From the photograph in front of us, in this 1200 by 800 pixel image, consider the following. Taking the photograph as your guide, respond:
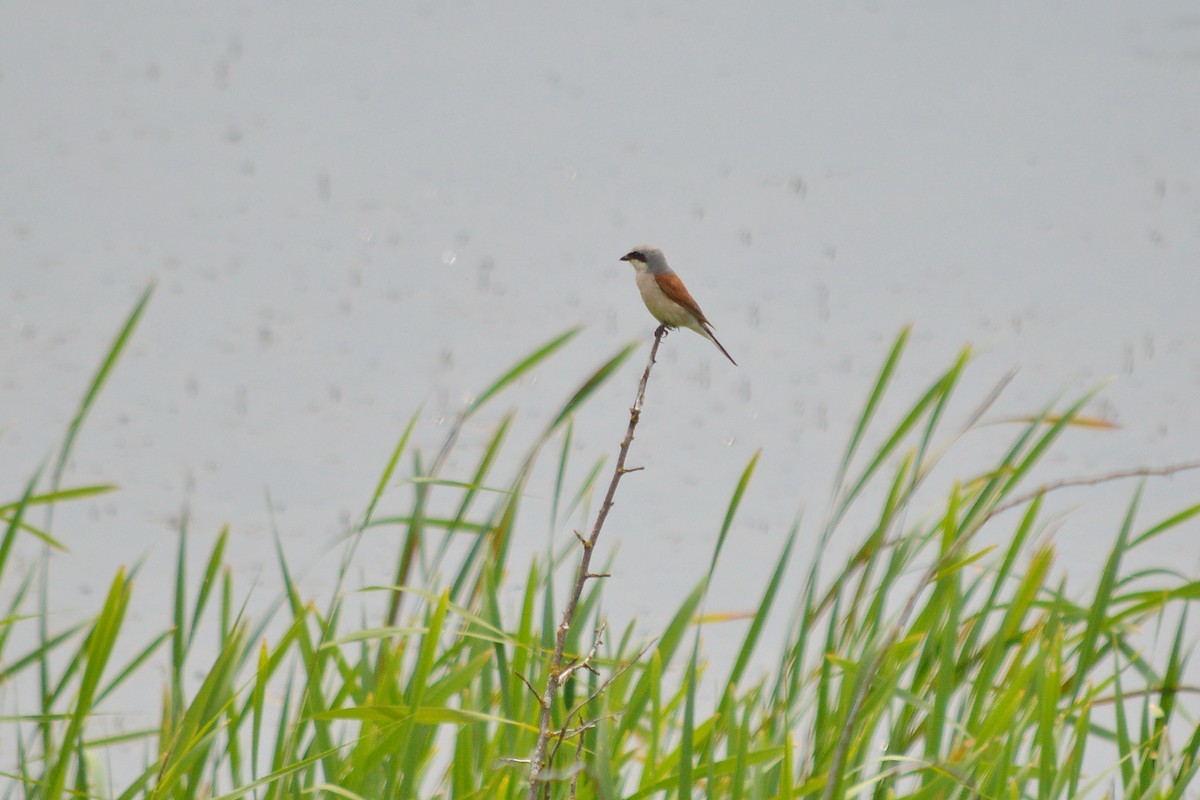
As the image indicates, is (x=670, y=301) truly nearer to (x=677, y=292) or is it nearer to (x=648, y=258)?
(x=677, y=292)

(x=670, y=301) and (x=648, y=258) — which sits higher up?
(x=648, y=258)

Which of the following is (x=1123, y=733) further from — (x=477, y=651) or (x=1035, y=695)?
(x=477, y=651)

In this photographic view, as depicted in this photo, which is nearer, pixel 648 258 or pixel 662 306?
pixel 662 306

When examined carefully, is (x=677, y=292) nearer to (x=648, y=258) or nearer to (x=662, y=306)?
(x=662, y=306)

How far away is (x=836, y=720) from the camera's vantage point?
1107mm

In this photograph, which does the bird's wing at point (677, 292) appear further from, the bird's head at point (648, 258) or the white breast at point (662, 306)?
the bird's head at point (648, 258)

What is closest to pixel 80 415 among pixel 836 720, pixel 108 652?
pixel 108 652

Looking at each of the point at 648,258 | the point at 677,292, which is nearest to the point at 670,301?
the point at 677,292

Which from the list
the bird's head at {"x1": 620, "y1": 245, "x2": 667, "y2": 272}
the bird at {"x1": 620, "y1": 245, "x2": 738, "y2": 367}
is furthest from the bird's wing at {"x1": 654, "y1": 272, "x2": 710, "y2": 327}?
the bird's head at {"x1": 620, "y1": 245, "x2": 667, "y2": 272}

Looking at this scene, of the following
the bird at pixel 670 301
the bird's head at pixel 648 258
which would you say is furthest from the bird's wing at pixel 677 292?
the bird's head at pixel 648 258

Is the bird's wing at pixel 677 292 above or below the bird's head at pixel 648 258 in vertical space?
below

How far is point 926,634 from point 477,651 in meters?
0.50

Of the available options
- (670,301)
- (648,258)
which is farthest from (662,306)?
(648,258)

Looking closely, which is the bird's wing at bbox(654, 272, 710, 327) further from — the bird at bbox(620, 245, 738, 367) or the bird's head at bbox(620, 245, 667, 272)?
the bird's head at bbox(620, 245, 667, 272)
